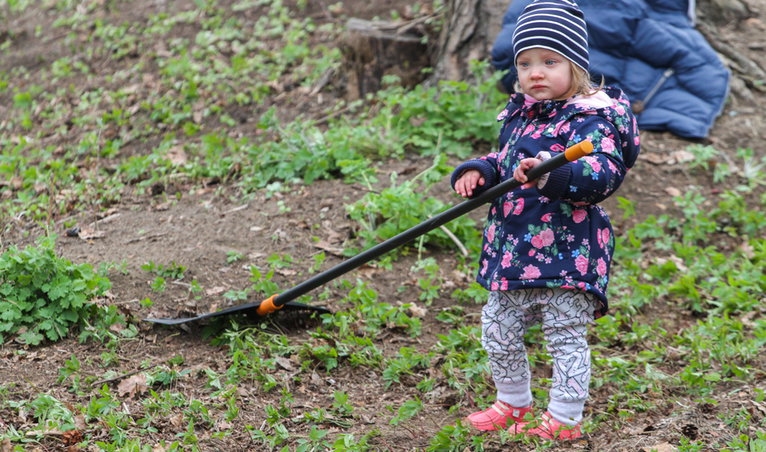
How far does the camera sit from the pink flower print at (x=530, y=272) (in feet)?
11.0

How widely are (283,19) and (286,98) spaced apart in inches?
56.7

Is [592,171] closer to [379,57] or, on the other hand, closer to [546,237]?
[546,237]

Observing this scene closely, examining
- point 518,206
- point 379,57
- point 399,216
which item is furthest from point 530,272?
point 379,57

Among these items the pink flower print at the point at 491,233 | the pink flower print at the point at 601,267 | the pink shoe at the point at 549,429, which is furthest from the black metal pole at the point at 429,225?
the pink shoe at the point at 549,429

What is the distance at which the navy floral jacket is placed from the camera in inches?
128

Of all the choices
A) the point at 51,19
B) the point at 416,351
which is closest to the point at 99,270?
the point at 416,351

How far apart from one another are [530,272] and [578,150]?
1.80 ft

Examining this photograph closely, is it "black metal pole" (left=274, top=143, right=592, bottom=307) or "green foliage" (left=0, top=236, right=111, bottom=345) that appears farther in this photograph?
"green foliage" (left=0, top=236, right=111, bottom=345)

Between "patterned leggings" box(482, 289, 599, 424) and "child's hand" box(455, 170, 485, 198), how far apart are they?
428 millimetres

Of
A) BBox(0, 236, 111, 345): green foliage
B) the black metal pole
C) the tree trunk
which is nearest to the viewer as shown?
the black metal pole

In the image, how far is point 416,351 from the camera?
4.41 m

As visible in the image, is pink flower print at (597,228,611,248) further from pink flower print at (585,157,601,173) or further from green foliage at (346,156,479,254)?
green foliage at (346,156,479,254)

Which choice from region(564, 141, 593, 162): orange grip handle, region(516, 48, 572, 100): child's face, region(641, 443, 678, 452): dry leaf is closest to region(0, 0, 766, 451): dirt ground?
region(641, 443, 678, 452): dry leaf

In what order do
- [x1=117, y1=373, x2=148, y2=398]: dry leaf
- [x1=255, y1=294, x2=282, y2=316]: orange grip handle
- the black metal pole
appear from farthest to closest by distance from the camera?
1. [x1=255, y1=294, x2=282, y2=316]: orange grip handle
2. [x1=117, y1=373, x2=148, y2=398]: dry leaf
3. the black metal pole
